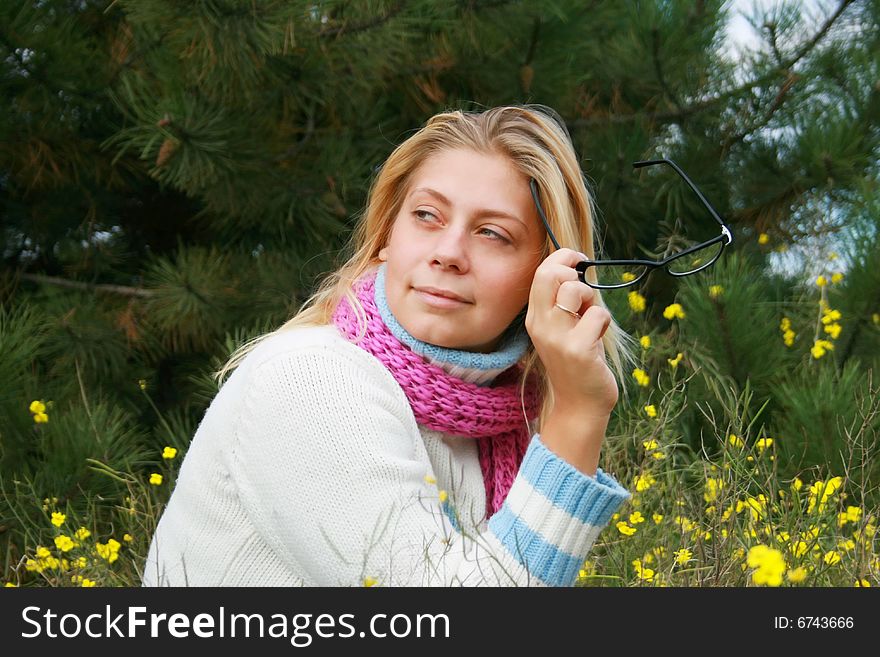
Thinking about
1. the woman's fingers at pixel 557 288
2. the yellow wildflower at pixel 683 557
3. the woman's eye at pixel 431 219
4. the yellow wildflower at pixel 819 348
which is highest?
the woman's eye at pixel 431 219

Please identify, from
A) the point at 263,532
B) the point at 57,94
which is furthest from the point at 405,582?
the point at 57,94

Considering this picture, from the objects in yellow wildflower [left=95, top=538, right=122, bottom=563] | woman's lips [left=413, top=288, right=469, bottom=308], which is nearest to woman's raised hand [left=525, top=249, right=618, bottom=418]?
woman's lips [left=413, top=288, right=469, bottom=308]

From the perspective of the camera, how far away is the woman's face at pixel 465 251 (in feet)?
4.50

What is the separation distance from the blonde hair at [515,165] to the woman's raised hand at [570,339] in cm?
18

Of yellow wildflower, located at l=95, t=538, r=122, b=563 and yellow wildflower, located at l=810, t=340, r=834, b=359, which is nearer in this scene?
yellow wildflower, located at l=95, t=538, r=122, b=563

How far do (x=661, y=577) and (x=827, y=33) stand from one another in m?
2.06

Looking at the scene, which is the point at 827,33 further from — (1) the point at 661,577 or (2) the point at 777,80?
(1) the point at 661,577

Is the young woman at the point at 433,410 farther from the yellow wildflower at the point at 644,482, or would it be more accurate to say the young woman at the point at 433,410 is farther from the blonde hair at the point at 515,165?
the yellow wildflower at the point at 644,482

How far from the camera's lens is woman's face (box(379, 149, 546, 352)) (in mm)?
1370

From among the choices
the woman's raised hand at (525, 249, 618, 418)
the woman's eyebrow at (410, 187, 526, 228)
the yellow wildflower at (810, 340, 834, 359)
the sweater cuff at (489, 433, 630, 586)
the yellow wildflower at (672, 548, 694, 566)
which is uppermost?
the woman's eyebrow at (410, 187, 526, 228)

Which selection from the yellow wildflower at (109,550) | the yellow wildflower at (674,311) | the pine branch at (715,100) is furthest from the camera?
the pine branch at (715,100)

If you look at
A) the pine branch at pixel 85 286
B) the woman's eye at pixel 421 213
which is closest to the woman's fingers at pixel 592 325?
the woman's eye at pixel 421 213

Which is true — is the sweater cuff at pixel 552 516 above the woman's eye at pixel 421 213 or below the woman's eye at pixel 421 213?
below

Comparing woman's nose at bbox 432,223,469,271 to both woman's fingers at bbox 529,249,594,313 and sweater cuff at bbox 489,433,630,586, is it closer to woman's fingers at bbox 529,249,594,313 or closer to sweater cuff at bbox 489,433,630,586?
woman's fingers at bbox 529,249,594,313
